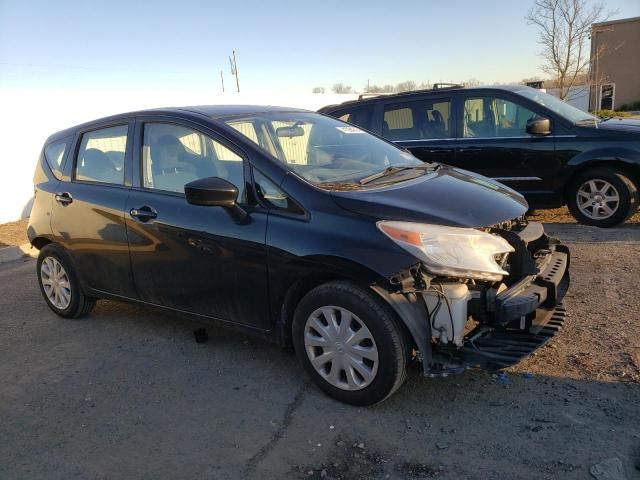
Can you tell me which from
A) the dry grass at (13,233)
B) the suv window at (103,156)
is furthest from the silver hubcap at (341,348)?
the dry grass at (13,233)

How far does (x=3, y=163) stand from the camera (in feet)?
34.4

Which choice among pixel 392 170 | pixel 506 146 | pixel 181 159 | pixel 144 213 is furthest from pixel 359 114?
pixel 144 213

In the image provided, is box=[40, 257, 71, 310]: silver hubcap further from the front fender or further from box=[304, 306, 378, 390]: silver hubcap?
the front fender

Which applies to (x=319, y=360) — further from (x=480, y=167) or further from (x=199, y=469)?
(x=480, y=167)

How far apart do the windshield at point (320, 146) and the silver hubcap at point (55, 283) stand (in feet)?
7.55

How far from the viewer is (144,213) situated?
403 centimetres

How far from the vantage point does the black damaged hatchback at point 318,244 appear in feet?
9.89

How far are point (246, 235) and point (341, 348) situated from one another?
0.92m

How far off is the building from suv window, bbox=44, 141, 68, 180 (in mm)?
40082

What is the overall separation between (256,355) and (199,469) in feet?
4.43

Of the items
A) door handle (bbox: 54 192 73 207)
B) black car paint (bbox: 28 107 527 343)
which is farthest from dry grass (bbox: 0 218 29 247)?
black car paint (bbox: 28 107 527 343)

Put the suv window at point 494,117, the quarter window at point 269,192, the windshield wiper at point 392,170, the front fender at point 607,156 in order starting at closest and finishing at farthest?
1. the quarter window at point 269,192
2. the windshield wiper at point 392,170
3. the front fender at point 607,156
4. the suv window at point 494,117

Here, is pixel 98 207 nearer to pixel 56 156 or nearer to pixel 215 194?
pixel 56 156

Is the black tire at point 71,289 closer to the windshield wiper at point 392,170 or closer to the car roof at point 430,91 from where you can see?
the windshield wiper at point 392,170
